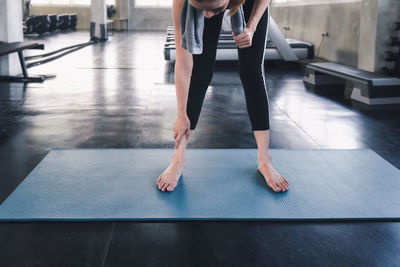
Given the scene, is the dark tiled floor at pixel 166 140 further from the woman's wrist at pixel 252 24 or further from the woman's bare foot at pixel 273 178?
the woman's wrist at pixel 252 24

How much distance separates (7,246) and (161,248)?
44 cm

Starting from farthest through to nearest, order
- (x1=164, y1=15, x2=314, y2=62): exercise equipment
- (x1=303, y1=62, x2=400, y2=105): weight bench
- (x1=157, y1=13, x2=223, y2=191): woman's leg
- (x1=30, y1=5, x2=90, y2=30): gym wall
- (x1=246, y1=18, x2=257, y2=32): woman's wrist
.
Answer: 1. (x1=30, y1=5, x2=90, y2=30): gym wall
2. (x1=164, y1=15, x2=314, y2=62): exercise equipment
3. (x1=303, y1=62, x2=400, y2=105): weight bench
4. (x1=157, y1=13, x2=223, y2=191): woman's leg
5. (x1=246, y1=18, x2=257, y2=32): woman's wrist

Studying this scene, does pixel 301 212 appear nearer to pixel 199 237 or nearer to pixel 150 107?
pixel 199 237

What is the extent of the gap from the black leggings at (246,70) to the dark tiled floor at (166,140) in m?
0.48

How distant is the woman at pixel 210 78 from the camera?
1.35 metres

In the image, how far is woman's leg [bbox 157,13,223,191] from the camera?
57.0 inches

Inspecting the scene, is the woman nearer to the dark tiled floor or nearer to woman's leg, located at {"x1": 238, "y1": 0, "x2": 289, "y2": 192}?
woman's leg, located at {"x1": 238, "y1": 0, "x2": 289, "y2": 192}

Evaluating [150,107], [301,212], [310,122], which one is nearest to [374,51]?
[310,122]

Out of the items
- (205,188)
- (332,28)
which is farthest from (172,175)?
(332,28)

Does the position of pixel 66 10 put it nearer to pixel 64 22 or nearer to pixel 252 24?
pixel 64 22

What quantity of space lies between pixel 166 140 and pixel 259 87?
2.57ft

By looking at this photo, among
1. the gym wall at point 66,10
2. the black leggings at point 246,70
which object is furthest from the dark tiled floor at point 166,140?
the gym wall at point 66,10

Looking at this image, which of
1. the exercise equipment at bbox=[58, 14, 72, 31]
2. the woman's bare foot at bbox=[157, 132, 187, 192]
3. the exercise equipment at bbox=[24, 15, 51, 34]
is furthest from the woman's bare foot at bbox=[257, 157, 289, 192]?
the exercise equipment at bbox=[58, 14, 72, 31]

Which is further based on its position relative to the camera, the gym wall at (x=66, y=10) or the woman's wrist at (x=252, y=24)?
the gym wall at (x=66, y=10)
